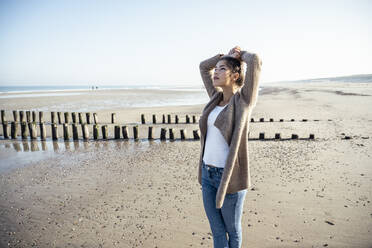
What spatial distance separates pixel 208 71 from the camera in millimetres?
3340

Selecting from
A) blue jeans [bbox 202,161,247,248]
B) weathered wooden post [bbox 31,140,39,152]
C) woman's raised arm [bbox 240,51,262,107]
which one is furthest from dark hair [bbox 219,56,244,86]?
weathered wooden post [bbox 31,140,39,152]

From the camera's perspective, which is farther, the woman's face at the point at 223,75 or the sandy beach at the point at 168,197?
the sandy beach at the point at 168,197

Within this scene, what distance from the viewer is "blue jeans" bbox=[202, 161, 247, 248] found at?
102 inches

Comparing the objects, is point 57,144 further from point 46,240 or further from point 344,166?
point 344,166

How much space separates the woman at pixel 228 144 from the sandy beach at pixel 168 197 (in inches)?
70.0

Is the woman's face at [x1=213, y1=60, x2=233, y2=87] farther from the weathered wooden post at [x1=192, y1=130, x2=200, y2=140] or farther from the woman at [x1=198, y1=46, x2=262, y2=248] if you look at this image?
the weathered wooden post at [x1=192, y1=130, x2=200, y2=140]

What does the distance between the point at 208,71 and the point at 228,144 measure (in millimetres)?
1231

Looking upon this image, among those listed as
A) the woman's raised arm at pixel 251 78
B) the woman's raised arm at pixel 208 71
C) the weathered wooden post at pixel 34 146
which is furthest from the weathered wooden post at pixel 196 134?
the woman's raised arm at pixel 251 78

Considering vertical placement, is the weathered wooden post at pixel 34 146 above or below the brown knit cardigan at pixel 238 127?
below

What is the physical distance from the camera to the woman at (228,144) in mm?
2467

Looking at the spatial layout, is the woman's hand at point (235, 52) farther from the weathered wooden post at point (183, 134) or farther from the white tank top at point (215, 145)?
the weathered wooden post at point (183, 134)

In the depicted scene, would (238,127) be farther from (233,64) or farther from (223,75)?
(233,64)

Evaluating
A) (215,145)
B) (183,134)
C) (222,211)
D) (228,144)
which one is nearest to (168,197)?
(222,211)

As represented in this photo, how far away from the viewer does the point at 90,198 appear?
601cm
